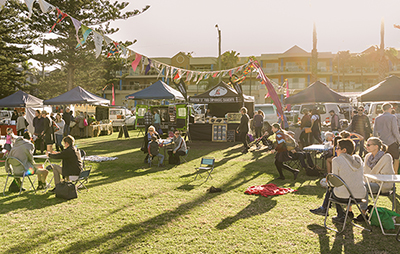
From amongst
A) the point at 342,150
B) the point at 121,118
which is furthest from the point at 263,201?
the point at 121,118

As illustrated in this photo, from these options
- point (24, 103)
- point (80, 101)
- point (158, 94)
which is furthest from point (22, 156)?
point (24, 103)

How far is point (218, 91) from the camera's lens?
1672 cm

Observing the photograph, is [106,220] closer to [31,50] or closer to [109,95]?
[31,50]

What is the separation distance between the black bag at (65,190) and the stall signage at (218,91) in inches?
440

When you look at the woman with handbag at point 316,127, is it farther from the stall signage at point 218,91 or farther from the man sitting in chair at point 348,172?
the man sitting in chair at point 348,172

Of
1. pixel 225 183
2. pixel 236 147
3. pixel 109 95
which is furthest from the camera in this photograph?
pixel 109 95

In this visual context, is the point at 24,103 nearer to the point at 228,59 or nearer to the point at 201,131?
the point at 201,131

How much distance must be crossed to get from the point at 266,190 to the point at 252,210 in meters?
1.26

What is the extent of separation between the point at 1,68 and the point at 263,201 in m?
33.6

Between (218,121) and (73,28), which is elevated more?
(73,28)

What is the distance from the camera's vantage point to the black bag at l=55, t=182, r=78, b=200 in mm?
6371

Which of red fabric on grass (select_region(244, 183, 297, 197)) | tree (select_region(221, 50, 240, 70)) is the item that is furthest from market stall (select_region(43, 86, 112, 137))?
tree (select_region(221, 50, 240, 70))

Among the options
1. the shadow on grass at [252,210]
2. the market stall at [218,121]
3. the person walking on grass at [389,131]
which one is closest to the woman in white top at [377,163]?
the shadow on grass at [252,210]

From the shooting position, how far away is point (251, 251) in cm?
406
